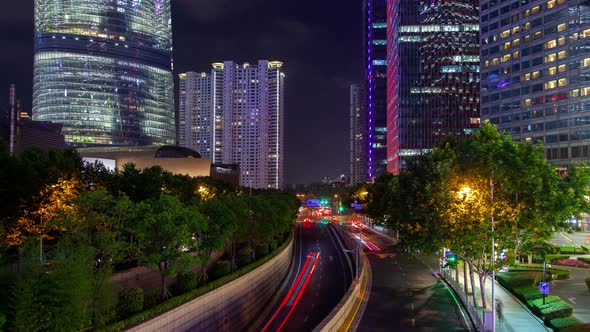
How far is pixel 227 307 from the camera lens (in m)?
40.6

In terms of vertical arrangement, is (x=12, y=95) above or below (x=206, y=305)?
above

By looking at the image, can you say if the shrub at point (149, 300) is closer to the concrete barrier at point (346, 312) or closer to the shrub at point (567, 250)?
the concrete barrier at point (346, 312)

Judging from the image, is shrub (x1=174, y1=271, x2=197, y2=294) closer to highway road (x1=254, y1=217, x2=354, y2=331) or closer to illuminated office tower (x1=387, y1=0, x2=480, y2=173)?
highway road (x1=254, y1=217, x2=354, y2=331)

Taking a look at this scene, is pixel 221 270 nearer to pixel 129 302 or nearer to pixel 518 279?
pixel 129 302

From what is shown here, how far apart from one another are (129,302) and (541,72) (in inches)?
4042

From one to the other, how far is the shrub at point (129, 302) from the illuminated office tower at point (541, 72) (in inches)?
3680

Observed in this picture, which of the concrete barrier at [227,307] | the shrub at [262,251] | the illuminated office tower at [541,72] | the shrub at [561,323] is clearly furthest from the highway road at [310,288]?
the illuminated office tower at [541,72]

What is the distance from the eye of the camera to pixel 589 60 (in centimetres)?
9619

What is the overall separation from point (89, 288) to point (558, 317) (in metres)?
27.7

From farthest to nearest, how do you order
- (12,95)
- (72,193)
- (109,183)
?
(12,95) < (109,183) < (72,193)

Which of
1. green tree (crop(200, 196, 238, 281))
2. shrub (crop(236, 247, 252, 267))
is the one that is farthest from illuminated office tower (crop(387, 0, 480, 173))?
green tree (crop(200, 196, 238, 281))

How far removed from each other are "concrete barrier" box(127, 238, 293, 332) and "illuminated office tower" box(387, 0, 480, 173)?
127 meters

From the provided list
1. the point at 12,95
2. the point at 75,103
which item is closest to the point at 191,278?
the point at 12,95

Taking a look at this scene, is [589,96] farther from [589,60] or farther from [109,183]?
[109,183]
